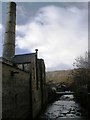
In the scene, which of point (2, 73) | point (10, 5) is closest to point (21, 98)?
point (2, 73)

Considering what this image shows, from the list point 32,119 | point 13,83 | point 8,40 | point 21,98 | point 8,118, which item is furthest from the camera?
point 8,40

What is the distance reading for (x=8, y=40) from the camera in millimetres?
27531

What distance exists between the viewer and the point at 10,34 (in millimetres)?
27875

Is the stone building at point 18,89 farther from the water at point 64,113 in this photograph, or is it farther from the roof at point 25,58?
the water at point 64,113

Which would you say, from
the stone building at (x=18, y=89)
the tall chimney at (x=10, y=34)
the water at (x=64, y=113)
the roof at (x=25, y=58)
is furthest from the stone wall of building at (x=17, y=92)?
the tall chimney at (x=10, y=34)

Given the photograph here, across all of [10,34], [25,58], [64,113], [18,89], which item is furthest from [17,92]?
[10,34]

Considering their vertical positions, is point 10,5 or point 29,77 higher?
point 10,5

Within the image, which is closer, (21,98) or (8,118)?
(8,118)

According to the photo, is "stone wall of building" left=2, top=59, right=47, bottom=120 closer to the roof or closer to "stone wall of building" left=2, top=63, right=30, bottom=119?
"stone wall of building" left=2, top=63, right=30, bottom=119

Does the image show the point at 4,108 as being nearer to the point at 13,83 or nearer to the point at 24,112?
the point at 13,83

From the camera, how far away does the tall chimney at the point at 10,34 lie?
27.0 meters

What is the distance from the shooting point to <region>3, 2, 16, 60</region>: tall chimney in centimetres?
2705

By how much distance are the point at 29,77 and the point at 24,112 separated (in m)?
3.54

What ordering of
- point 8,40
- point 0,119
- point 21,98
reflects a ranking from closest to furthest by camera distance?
point 0,119 < point 21,98 < point 8,40
